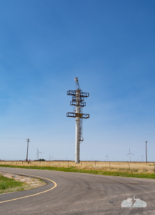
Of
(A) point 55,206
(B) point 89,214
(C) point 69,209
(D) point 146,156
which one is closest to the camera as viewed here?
(B) point 89,214

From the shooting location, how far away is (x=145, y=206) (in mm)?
8672

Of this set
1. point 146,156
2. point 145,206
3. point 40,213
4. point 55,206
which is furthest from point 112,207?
point 146,156

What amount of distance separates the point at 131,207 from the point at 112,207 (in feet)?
2.77

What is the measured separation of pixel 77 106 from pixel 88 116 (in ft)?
14.6

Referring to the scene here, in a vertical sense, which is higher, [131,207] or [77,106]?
[77,106]

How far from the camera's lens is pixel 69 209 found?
8039 millimetres

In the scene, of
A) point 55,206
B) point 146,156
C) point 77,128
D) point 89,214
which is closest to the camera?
point 89,214

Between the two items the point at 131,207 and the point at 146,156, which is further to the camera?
the point at 146,156

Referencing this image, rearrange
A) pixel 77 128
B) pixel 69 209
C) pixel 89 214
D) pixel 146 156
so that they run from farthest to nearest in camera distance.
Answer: pixel 146 156 → pixel 77 128 → pixel 69 209 → pixel 89 214

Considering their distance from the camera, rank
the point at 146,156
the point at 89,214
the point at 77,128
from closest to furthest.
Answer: the point at 89,214, the point at 77,128, the point at 146,156

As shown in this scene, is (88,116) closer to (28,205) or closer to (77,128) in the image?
(77,128)

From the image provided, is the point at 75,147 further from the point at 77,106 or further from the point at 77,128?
the point at 77,106

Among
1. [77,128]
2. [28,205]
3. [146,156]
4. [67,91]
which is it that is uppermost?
[67,91]

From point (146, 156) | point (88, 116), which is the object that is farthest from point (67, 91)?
point (146, 156)
